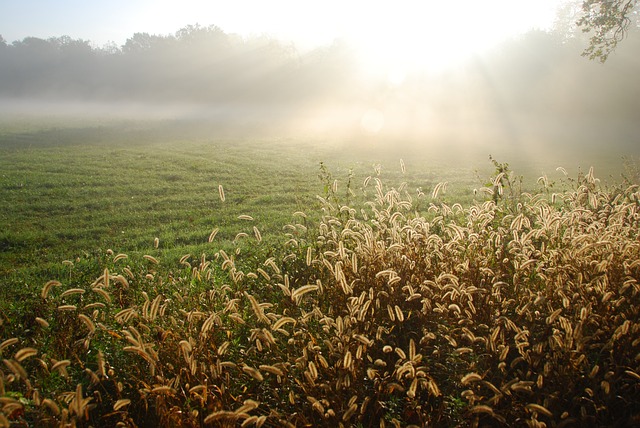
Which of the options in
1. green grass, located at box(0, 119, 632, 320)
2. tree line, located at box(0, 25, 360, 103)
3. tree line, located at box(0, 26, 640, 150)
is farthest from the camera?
tree line, located at box(0, 25, 360, 103)

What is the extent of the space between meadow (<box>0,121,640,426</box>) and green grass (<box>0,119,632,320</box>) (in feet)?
0.31

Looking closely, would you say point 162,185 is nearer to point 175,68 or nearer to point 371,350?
point 371,350

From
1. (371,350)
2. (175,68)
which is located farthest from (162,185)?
(175,68)

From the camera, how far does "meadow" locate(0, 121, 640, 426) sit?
3217 millimetres

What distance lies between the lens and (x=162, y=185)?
1391 centimetres

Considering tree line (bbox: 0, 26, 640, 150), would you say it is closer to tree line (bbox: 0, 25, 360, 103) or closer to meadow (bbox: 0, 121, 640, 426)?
tree line (bbox: 0, 25, 360, 103)

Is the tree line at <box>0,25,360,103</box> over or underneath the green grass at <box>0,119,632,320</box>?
over

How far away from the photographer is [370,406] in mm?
3574

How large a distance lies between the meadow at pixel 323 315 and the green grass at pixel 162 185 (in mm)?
95

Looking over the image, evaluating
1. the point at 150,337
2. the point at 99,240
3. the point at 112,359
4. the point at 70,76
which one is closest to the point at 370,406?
the point at 150,337

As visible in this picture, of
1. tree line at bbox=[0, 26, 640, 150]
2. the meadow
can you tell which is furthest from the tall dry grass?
tree line at bbox=[0, 26, 640, 150]

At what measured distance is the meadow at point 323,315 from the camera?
3.22 m

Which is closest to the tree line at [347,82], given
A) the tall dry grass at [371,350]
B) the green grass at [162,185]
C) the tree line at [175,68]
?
the tree line at [175,68]

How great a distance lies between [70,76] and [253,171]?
70.4m
